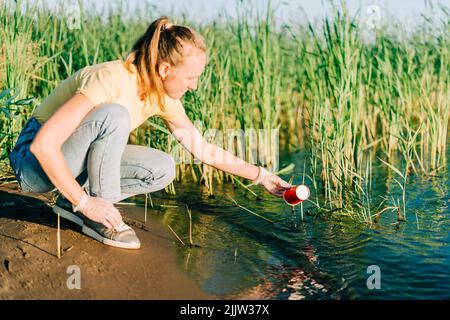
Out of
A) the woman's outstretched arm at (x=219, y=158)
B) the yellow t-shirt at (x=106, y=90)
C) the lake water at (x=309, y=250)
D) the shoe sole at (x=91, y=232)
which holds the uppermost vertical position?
the yellow t-shirt at (x=106, y=90)

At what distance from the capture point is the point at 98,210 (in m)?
2.61

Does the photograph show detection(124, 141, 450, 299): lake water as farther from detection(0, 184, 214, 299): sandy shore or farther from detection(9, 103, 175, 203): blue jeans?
detection(9, 103, 175, 203): blue jeans

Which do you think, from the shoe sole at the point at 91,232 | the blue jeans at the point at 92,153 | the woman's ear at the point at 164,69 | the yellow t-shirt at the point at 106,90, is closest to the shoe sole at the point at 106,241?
the shoe sole at the point at 91,232

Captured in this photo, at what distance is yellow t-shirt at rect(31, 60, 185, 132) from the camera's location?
2.63 meters

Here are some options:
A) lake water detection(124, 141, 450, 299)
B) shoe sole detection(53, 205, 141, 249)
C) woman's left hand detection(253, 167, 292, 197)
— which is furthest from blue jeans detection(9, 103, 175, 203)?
woman's left hand detection(253, 167, 292, 197)

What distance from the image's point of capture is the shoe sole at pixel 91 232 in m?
2.82

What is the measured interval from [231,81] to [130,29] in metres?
1.48

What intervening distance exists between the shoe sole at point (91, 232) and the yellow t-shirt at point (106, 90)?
477 mm

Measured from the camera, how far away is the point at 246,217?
3.65 metres

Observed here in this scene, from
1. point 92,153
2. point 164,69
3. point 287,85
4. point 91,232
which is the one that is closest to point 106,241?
point 91,232

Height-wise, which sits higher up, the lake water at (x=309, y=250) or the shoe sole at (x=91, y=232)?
the shoe sole at (x=91, y=232)

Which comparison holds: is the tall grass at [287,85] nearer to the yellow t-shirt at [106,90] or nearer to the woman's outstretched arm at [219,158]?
the woman's outstretched arm at [219,158]

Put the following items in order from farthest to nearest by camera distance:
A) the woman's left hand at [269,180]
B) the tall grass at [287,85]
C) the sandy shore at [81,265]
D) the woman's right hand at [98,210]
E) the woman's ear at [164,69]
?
1. the tall grass at [287,85]
2. the woman's left hand at [269,180]
3. the woman's ear at [164,69]
4. the woman's right hand at [98,210]
5. the sandy shore at [81,265]

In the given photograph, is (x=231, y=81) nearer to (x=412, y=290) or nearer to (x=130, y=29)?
(x=130, y=29)
